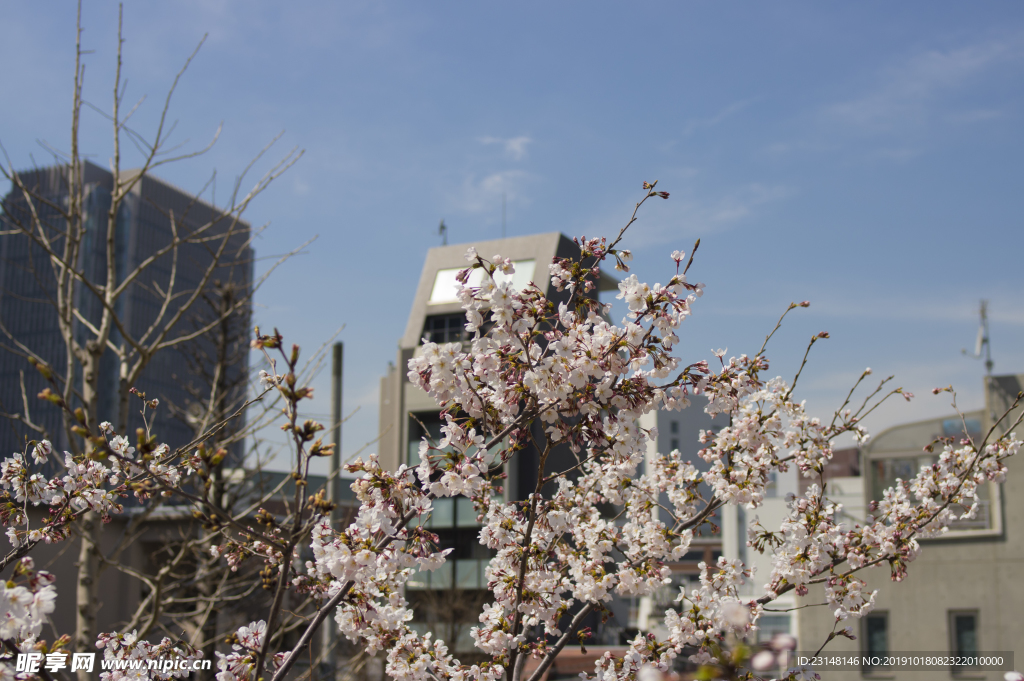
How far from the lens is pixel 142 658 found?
3789mm

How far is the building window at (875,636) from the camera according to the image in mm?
16781

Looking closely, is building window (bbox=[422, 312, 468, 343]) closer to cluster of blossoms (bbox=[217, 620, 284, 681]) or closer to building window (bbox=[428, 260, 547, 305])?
building window (bbox=[428, 260, 547, 305])

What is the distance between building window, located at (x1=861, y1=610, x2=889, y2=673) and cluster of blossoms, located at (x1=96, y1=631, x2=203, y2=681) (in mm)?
16463

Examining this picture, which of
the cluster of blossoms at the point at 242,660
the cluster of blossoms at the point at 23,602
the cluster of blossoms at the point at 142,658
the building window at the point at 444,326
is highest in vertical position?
the building window at the point at 444,326

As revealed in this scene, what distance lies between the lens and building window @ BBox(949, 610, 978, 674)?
1622 cm

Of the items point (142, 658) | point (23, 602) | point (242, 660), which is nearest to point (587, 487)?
point (242, 660)

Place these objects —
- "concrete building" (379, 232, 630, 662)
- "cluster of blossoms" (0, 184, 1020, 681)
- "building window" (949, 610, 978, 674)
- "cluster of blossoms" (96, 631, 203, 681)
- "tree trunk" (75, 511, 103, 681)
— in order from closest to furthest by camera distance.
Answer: "cluster of blossoms" (0, 184, 1020, 681)
"cluster of blossoms" (96, 631, 203, 681)
"tree trunk" (75, 511, 103, 681)
"building window" (949, 610, 978, 674)
"concrete building" (379, 232, 630, 662)

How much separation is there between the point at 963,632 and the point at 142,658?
1745 cm

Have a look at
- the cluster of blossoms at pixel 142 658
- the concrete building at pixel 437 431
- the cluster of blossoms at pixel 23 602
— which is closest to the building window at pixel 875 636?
the concrete building at pixel 437 431

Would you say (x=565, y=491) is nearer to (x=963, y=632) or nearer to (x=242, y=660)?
(x=242, y=660)

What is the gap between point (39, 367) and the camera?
6.96 feet

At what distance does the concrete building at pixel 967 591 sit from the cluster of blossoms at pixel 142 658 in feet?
51.0

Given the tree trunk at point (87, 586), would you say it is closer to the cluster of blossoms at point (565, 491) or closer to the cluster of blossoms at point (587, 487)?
the cluster of blossoms at point (565, 491)

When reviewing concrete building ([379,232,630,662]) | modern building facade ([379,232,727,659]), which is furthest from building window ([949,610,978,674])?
concrete building ([379,232,630,662])
